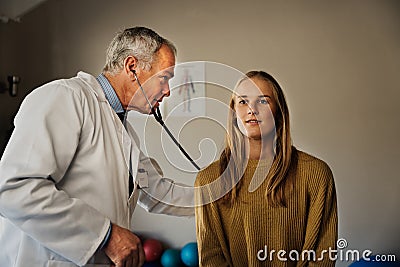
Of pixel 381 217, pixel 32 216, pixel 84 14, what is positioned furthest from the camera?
pixel 84 14

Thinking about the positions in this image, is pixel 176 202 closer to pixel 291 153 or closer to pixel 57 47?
pixel 291 153

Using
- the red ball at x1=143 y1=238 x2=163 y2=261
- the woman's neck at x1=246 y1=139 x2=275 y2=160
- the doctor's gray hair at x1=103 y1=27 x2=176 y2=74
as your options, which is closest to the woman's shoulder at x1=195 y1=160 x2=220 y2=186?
the woman's neck at x1=246 y1=139 x2=275 y2=160

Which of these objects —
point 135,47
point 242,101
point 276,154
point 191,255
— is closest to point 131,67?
point 135,47

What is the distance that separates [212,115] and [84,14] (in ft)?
1.85

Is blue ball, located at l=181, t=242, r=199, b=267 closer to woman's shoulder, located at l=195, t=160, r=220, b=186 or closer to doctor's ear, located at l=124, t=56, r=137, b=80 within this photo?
woman's shoulder, located at l=195, t=160, r=220, b=186

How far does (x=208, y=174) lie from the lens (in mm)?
1593

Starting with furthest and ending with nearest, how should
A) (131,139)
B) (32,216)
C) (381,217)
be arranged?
(381,217) → (131,139) → (32,216)

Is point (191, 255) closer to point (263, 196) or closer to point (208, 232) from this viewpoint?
point (208, 232)

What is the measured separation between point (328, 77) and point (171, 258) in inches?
29.1

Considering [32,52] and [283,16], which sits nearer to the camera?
[283,16]

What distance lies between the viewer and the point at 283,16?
1.65 m

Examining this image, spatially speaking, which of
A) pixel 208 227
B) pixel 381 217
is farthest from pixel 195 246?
pixel 381 217

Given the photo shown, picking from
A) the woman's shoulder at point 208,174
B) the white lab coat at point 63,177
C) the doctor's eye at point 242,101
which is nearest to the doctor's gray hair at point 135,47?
the white lab coat at point 63,177

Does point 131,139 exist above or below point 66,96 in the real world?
Result: below
